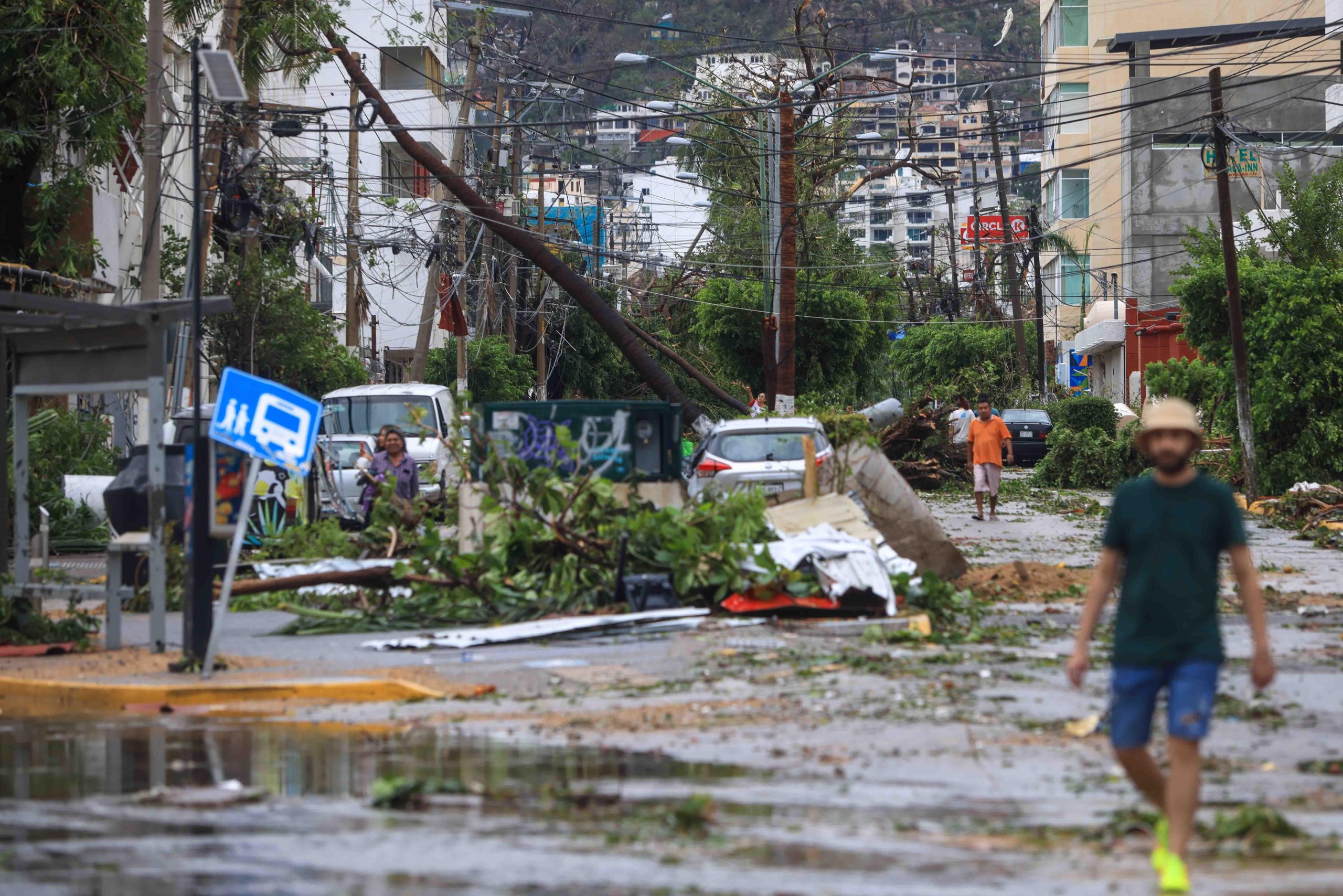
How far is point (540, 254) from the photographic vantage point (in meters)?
28.2

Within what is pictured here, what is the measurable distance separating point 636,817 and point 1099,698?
400 cm

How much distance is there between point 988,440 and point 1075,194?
185ft

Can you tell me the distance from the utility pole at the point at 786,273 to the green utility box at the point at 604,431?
14.8 metres

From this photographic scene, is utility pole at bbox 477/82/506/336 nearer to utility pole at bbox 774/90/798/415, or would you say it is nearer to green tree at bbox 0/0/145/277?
utility pole at bbox 774/90/798/415

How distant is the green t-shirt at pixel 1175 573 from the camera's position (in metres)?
5.87

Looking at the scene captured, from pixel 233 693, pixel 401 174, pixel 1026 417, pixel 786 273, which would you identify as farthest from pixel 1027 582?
pixel 401 174

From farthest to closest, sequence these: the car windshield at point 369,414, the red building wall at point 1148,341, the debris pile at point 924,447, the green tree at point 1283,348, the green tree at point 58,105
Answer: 1. the red building wall at point 1148,341
2. the debris pile at point 924,447
3. the green tree at point 1283,348
4. the car windshield at point 369,414
5. the green tree at point 58,105

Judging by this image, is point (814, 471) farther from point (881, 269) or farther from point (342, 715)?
point (881, 269)

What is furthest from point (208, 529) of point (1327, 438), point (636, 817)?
point (1327, 438)

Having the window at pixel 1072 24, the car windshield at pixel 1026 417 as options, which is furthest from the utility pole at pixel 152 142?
the window at pixel 1072 24

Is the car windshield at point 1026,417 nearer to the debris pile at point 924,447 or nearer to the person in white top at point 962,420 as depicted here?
the debris pile at point 924,447

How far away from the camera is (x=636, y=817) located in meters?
6.65

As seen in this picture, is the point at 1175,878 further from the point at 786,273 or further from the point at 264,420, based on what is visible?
the point at 786,273

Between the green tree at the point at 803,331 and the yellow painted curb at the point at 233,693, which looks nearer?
the yellow painted curb at the point at 233,693
